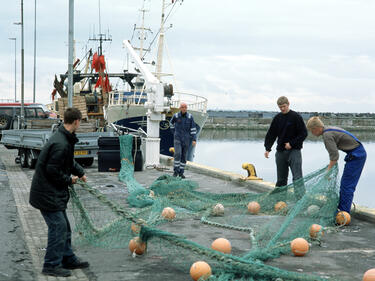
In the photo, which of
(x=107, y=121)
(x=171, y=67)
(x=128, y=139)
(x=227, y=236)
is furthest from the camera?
(x=171, y=67)

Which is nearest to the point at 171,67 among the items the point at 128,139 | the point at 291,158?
the point at 128,139

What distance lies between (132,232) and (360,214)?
398cm

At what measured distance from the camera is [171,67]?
31.3m

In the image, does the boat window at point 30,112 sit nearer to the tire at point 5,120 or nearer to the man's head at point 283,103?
the tire at point 5,120

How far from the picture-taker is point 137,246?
234 inches

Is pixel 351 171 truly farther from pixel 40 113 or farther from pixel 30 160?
pixel 40 113

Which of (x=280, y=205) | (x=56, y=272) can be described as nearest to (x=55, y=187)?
(x=56, y=272)

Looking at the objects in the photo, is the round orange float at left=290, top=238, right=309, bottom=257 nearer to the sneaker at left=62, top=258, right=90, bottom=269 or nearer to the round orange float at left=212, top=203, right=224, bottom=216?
the sneaker at left=62, top=258, right=90, bottom=269

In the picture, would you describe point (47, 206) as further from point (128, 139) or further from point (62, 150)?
point (128, 139)

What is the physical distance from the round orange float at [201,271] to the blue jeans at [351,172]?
3.60 meters

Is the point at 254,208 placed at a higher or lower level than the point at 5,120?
lower

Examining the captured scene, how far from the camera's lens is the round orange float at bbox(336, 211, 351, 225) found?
7750mm

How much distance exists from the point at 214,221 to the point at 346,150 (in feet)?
7.35

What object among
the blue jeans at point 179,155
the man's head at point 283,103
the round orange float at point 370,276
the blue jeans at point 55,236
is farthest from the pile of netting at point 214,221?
the blue jeans at point 179,155
